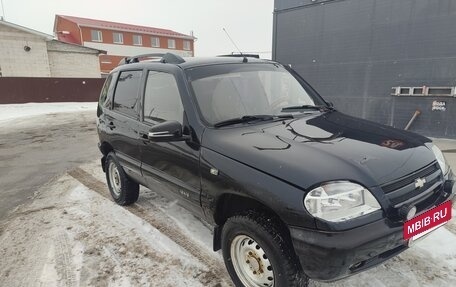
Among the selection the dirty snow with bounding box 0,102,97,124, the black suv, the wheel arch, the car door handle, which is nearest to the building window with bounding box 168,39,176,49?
the dirty snow with bounding box 0,102,97,124

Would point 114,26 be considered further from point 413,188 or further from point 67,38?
point 413,188

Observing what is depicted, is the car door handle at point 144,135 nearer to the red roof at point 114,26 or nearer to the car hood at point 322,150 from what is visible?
the car hood at point 322,150

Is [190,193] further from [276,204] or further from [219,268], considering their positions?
[276,204]

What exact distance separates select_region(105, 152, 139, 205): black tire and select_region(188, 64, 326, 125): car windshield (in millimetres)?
1937

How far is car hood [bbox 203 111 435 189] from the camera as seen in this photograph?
2100mm

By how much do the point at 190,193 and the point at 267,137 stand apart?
916 millimetres

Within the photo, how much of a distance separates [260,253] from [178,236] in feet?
4.93

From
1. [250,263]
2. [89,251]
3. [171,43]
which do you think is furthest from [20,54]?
[250,263]

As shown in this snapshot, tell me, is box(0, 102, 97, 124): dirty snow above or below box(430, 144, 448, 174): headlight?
below

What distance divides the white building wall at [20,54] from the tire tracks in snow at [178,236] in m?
26.2

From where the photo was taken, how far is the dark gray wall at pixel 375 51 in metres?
7.97

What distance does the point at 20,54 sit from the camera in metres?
26.4

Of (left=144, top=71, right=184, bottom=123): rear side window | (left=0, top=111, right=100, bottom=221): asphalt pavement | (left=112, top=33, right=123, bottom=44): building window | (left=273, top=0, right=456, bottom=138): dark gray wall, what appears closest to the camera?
(left=144, top=71, right=184, bottom=123): rear side window

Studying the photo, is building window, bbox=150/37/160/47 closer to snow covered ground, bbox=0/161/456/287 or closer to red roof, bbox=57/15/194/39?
red roof, bbox=57/15/194/39
